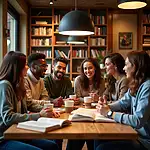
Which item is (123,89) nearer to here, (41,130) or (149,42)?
(41,130)

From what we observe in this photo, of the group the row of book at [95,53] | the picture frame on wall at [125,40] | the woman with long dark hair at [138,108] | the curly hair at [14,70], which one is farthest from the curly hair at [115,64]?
the picture frame on wall at [125,40]

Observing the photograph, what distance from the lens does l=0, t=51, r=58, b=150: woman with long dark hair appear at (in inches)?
77.8

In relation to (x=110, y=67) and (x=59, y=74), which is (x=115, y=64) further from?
(x=59, y=74)

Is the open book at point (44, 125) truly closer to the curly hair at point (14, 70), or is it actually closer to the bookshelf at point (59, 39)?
the curly hair at point (14, 70)

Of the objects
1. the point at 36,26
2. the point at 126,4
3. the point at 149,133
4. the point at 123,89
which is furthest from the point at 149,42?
the point at 149,133

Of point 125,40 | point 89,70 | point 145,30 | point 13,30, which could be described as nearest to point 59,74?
point 89,70

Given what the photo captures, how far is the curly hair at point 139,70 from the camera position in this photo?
206cm

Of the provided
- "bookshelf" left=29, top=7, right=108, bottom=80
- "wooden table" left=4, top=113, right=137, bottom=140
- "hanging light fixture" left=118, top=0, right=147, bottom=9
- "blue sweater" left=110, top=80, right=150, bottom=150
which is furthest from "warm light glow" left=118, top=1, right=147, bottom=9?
"bookshelf" left=29, top=7, right=108, bottom=80

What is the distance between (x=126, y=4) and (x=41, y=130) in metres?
2.26

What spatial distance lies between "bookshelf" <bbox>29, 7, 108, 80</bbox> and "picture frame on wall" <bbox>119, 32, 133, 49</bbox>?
16.1 inches

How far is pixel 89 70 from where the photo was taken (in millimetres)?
3623

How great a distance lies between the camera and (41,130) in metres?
1.74

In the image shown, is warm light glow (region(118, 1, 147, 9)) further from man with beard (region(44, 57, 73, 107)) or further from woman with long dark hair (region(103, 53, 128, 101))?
man with beard (region(44, 57, 73, 107))

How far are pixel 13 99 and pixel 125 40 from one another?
5628 mm
